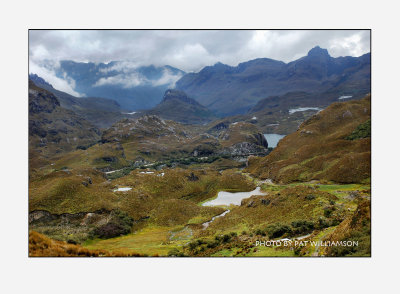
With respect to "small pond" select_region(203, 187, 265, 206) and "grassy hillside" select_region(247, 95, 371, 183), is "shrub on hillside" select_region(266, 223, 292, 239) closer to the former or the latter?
"grassy hillside" select_region(247, 95, 371, 183)

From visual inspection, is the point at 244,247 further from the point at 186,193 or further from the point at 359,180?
the point at 186,193

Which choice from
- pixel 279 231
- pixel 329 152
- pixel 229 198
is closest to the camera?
pixel 279 231

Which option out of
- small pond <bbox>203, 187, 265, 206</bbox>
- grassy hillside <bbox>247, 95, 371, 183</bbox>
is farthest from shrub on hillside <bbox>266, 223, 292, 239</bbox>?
small pond <bbox>203, 187, 265, 206</bbox>

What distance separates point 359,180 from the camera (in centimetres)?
4844

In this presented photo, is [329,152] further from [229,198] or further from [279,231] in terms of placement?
[279,231]

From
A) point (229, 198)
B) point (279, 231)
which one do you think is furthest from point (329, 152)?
point (279, 231)

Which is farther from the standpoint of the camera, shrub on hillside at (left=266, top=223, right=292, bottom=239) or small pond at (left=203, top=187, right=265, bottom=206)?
small pond at (left=203, top=187, right=265, bottom=206)

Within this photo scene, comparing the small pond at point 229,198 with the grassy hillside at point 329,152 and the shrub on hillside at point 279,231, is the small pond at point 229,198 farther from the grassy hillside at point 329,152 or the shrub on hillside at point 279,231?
the shrub on hillside at point 279,231

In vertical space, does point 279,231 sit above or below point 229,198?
above

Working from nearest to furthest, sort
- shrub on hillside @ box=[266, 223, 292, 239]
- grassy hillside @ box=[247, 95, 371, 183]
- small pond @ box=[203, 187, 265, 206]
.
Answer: shrub on hillside @ box=[266, 223, 292, 239]
grassy hillside @ box=[247, 95, 371, 183]
small pond @ box=[203, 187, 265, 206]

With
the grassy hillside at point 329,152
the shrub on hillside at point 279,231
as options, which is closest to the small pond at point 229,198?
the grassy hillside at point 329,152

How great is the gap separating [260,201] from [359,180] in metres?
21.2

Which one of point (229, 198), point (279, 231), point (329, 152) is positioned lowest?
point (229, 198)

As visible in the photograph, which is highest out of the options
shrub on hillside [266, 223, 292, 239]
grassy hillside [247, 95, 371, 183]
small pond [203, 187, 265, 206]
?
grassy hillside [247, 95, 371, 183]
